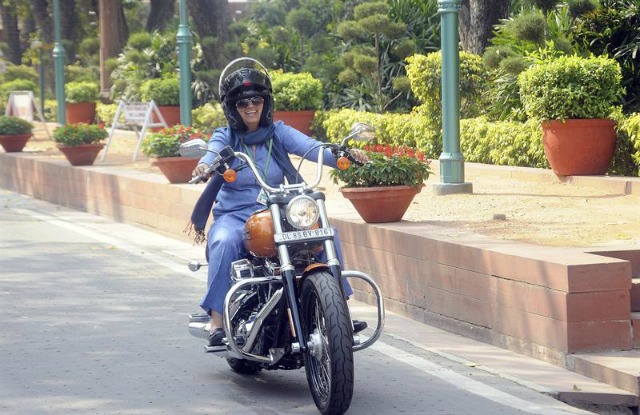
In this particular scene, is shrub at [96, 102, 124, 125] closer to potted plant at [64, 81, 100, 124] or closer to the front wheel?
potted plant at [64, 81, 100, 124]

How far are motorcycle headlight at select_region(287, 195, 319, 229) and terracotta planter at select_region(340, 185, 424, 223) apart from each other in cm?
368

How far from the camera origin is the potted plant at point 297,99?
20.8m

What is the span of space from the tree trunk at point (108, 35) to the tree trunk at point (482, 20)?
16.7 metres

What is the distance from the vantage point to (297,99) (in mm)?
20781

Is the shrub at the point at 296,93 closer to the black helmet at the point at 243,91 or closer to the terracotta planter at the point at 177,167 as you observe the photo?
the terracotta planter at the point at 177,167

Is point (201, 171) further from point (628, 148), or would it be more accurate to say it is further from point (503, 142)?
point (503, 142)

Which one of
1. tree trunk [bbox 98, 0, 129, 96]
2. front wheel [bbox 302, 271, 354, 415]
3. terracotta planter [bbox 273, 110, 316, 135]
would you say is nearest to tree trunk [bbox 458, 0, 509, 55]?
terracotta planter [bbox 273, 110, 316, 135]

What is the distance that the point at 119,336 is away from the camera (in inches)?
349

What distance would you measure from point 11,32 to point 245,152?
4278 centimetres

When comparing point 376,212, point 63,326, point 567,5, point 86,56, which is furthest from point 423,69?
point 86,56

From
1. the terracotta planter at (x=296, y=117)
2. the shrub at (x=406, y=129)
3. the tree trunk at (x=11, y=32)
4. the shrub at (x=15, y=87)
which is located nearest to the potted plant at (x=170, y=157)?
the shrub at (x=406, y=129)

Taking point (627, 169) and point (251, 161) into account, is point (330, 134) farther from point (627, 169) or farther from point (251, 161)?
point (251, 161)

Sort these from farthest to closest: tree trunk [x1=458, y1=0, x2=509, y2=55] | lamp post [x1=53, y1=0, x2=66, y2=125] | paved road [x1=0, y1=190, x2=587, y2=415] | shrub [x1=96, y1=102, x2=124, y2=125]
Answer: shrub [x1=96, y1=102, x2=124, y2=125], lamp post [x1=53, y1=0, x2=66, y2=125], tree trunk [x1=458, y1=0, x2=509, y2=55], paved road [x1=0, y1=190, x2=587, y2=415]

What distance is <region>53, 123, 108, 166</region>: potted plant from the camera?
1980 cm
